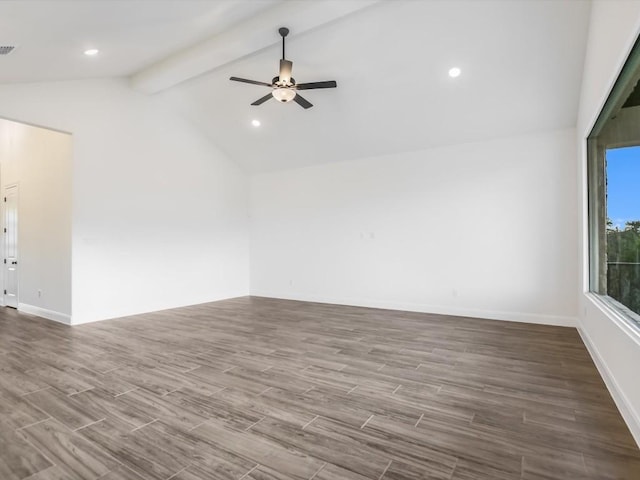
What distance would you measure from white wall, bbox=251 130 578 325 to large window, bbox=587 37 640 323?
1051mm

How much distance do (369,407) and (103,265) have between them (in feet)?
16.3

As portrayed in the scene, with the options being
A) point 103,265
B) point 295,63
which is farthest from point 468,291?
point 103,265

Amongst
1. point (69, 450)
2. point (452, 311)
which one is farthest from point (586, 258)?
point (69, 450)

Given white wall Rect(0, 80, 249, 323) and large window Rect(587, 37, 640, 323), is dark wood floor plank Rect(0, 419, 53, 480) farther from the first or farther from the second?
large window Rect(587, 37, 640, 323)

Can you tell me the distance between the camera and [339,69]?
498 cm

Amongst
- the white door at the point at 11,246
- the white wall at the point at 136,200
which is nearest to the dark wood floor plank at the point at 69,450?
the white wall at the point at 136,200

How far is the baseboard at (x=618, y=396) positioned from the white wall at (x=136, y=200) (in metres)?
6.32

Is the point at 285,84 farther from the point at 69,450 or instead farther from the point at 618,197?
the point at 69,450

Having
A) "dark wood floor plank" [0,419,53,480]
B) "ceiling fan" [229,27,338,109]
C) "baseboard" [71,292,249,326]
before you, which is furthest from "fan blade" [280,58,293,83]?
"baseboard" [71,292,249,326]

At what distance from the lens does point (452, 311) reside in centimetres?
601

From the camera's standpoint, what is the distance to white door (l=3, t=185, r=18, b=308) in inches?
256

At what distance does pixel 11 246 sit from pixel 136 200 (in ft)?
8.95

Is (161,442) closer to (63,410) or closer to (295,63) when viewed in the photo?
(63,410)

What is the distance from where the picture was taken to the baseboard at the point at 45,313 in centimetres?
535
